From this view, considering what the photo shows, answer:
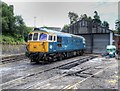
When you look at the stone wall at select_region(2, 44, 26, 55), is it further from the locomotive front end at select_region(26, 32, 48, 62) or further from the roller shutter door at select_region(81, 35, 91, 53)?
the locomotive front end at select_region(26, 32, 48, 62)

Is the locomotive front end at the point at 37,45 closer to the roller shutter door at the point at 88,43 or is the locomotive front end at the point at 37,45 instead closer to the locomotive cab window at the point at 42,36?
the locomotive cab window at the point at 42,36

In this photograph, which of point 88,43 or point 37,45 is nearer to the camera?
point 37,45

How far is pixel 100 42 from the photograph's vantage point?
3756 cm

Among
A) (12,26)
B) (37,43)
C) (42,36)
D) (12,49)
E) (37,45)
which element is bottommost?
(12,49)

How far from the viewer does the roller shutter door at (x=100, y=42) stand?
36594mm

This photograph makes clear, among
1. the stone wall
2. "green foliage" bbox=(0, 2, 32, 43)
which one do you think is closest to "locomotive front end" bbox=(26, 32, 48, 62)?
the stone wall

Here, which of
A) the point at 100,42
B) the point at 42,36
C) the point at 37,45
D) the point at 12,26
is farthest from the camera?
the point at 12,26

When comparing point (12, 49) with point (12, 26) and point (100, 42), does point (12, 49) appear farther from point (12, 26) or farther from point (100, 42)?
point (12, 26)

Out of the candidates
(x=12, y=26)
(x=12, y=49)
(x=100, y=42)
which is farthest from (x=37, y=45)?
(x=12, y=26)

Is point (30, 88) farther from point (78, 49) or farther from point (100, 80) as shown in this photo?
point (78, 49)

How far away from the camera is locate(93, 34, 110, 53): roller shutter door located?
120 ft

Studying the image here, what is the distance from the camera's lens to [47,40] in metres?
21.0

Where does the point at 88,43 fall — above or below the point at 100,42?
below

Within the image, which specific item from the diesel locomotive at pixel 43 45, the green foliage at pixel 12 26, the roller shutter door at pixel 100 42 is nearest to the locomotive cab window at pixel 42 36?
the diesel locomotive at pixel 43 45
